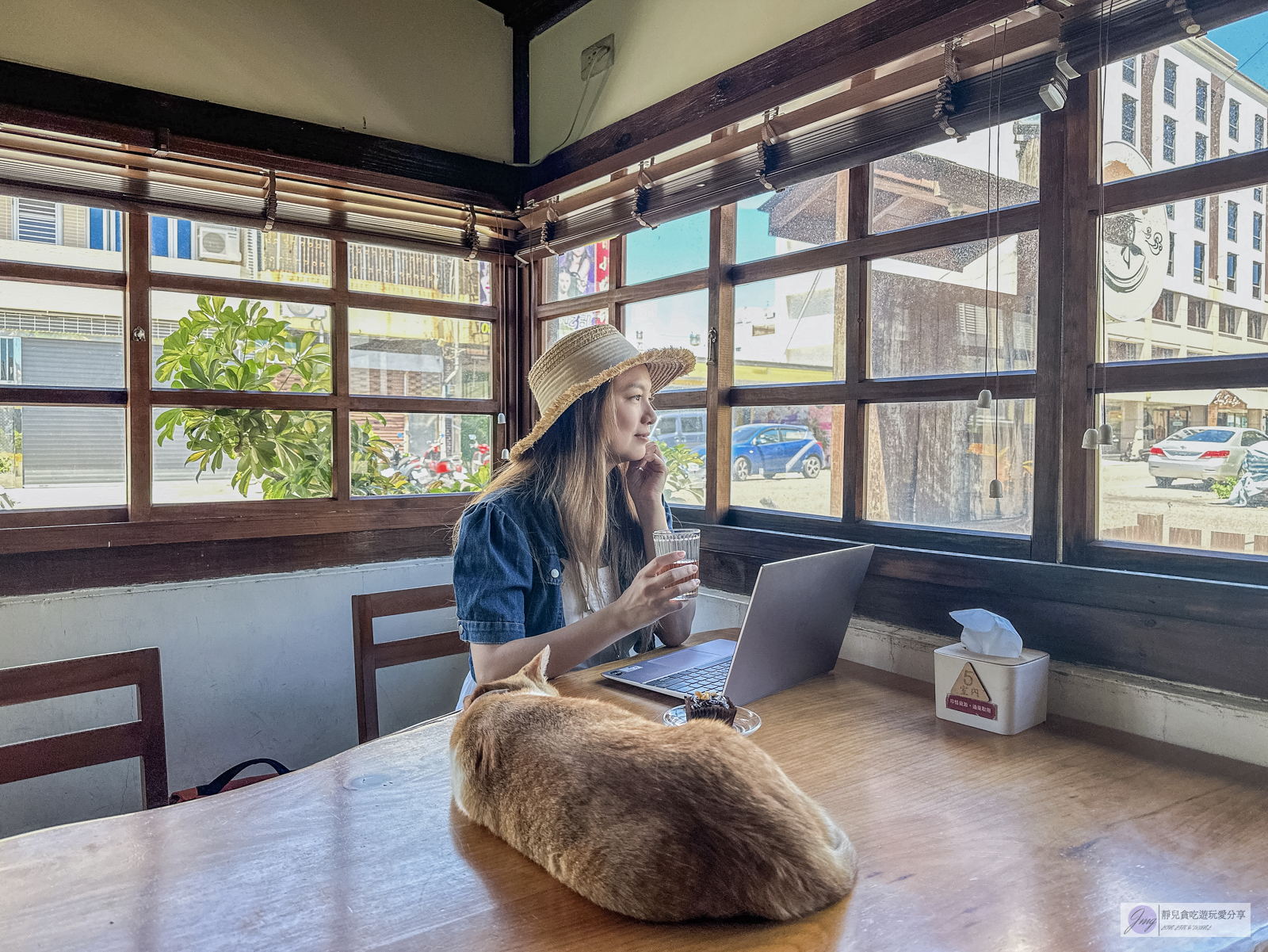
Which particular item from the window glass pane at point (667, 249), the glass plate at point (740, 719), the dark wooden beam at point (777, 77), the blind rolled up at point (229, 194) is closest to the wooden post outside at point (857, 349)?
the dark wooden beam at point (777, 77)

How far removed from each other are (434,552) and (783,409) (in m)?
1.32

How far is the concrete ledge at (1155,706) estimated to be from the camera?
117 centimetres

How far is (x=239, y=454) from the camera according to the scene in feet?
7.79

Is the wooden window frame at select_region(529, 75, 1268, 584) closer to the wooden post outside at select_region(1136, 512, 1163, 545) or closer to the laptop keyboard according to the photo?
the wooden post outside at select_region(1136, 512, 1163, 545)

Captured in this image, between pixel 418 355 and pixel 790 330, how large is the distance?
1314 millimetres

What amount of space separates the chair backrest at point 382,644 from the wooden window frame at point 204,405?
63 cm

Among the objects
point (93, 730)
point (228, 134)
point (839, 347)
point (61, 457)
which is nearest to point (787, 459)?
point (839, 347)

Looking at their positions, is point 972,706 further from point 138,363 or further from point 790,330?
point 138,363

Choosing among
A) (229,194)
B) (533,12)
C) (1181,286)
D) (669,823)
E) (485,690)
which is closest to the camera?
(669,823)

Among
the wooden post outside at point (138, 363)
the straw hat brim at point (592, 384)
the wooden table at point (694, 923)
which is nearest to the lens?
the wooden table at point (694, 923)

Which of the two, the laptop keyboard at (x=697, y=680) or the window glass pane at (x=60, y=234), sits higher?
the window glass pane at (x=60, y=234)

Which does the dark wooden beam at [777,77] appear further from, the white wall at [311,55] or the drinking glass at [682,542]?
the drinking glass at [682,542]

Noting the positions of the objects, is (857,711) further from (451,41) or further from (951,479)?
(451,41)

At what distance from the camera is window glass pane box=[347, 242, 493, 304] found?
8.42 feet
